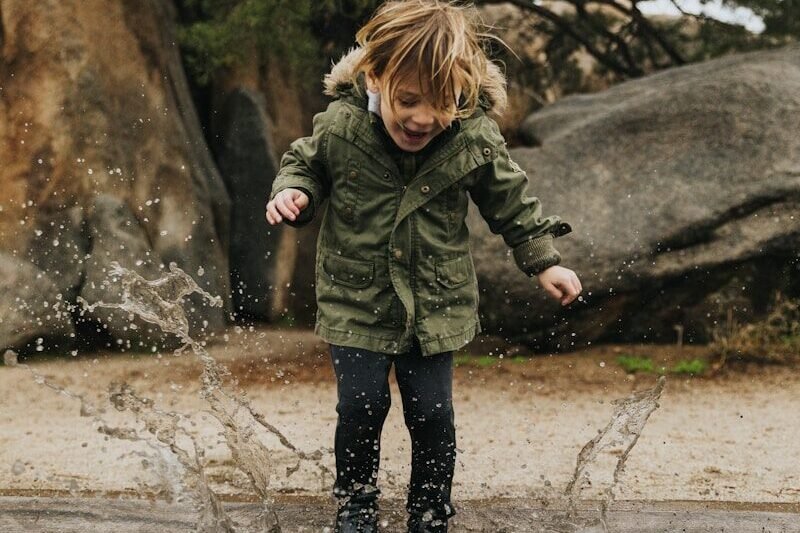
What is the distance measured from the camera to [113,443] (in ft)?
12.0

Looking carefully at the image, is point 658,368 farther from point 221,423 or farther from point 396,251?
point 396,251

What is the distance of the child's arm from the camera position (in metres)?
2.55

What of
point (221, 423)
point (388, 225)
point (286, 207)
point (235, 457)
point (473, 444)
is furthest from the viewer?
point (473, 444)

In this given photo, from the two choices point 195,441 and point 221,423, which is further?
point 221,423

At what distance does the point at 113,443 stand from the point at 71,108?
2.08 meters

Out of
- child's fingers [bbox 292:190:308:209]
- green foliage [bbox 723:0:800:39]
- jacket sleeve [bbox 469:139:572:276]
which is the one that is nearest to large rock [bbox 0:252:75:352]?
child's fingers [bbox 292:190:308:209]

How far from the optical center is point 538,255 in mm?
2566

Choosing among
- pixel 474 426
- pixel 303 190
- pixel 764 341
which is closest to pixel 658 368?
pixel 764 341

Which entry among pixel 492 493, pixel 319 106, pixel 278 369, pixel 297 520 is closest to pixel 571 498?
pixel 492 493

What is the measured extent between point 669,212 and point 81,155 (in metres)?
2.80

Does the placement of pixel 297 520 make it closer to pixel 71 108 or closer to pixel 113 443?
pixel 113 443

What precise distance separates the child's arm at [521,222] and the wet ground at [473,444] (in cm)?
62

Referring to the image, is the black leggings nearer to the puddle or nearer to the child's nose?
the puddle

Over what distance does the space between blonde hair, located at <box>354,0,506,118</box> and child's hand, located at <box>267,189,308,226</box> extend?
0.30 metres
